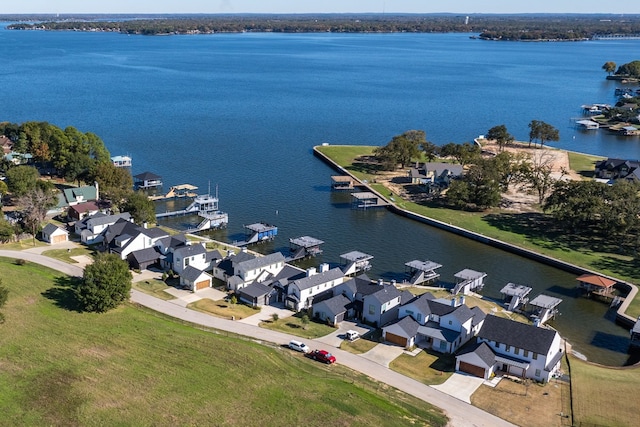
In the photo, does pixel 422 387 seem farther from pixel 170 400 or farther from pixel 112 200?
pixel 112 200

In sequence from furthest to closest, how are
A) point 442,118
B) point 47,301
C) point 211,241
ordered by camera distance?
point 442,118 < point 211,241 < point 47,301

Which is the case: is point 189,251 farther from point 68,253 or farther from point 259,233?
point 68,253

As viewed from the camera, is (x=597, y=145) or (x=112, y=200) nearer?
(x=112, y=200)

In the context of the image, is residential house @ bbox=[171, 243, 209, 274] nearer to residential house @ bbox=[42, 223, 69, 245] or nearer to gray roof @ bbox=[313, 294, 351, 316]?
gray roof @ bbox=[313, 294, 351, 316]

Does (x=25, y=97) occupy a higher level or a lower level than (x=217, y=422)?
higher

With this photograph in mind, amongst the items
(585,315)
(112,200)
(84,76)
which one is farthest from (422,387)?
(84,76)

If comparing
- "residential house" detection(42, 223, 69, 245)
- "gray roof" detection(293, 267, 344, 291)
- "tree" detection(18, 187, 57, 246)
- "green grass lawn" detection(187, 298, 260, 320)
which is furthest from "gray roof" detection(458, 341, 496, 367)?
"tree" detection(18, 187, 57, 246)
